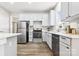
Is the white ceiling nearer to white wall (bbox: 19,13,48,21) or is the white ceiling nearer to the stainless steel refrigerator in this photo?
the stainless steel refrigerator

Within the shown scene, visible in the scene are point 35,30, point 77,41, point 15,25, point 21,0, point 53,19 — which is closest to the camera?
point 77,41

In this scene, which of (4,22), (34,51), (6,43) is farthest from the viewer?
(4,22)

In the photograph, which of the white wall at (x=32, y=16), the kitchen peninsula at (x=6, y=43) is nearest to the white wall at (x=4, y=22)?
the white wall at (x=32, y=16)

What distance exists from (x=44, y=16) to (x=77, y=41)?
711cm

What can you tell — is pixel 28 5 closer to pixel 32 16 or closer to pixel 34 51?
pixel 32 16

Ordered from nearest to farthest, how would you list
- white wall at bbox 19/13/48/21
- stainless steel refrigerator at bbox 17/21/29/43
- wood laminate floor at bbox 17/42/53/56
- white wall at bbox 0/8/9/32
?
wood laminate floor at bbox 17/42/53/56, white wall at bbox 0/8/9/32, stainless steel refrigerator at bbox 17/21/29/43, white wall at bbox 19/13/48/21

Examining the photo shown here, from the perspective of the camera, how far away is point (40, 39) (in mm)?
8875

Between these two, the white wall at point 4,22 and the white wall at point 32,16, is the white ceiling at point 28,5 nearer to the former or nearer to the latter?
the white wall at point 4,22

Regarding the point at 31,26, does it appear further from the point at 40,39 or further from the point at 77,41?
the point at 77,41

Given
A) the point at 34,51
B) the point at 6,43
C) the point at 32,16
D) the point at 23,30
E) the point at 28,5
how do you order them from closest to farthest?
the point at 6,43 < the point at 34,51 < the point at 28,5 < the point at 23,30 < the point at 32,16

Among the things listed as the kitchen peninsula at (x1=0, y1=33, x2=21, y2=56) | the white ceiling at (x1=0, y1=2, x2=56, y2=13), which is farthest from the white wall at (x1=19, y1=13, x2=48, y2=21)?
the kitchen peninsula at (x1=0, y1=33, x2=21, y2=56)

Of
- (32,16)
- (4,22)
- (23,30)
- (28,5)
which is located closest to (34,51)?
(28,5)

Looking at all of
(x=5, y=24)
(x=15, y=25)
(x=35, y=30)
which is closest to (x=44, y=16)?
(x=35, y=30)

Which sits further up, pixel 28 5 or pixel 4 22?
pixel 28 5
